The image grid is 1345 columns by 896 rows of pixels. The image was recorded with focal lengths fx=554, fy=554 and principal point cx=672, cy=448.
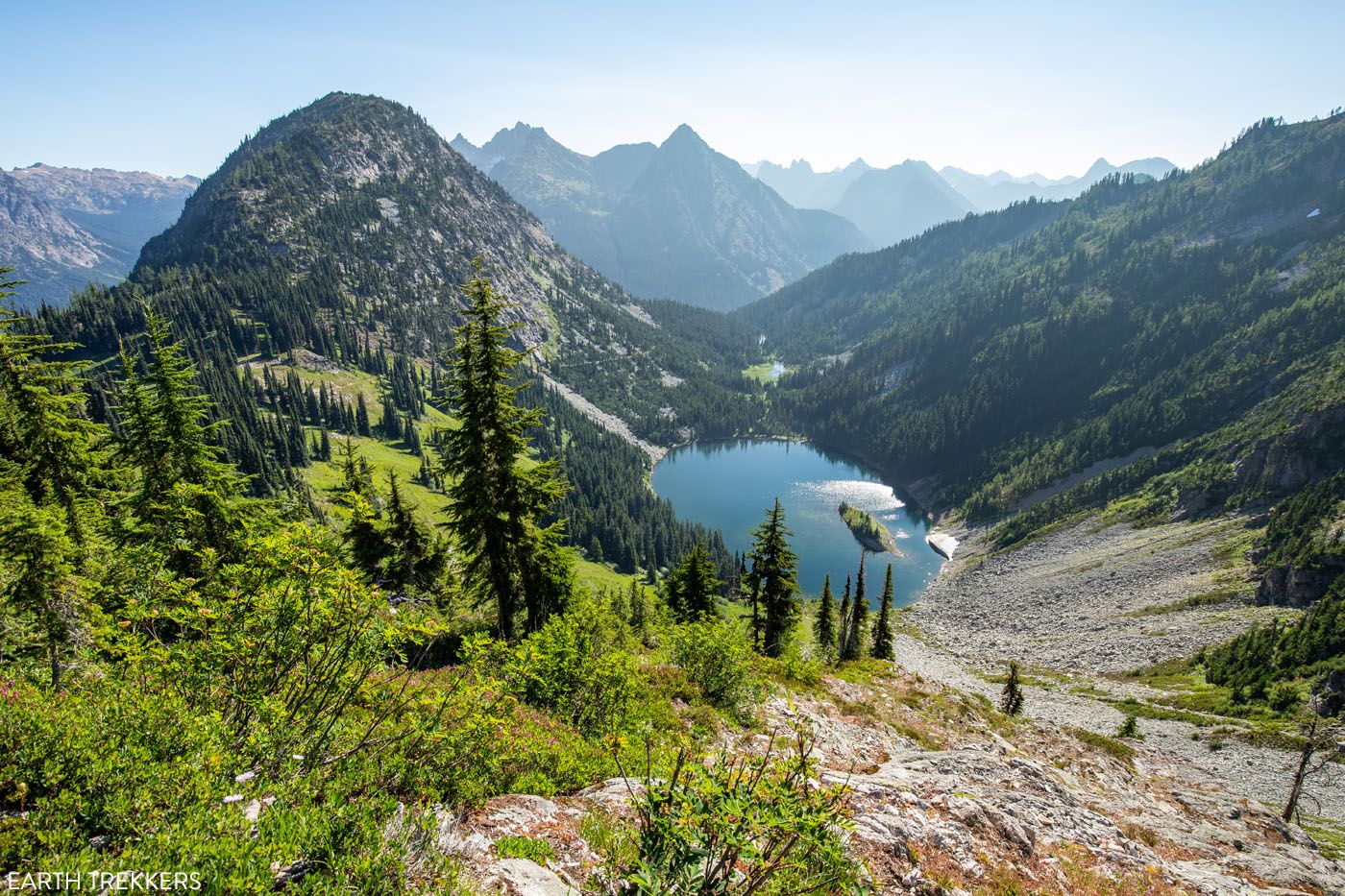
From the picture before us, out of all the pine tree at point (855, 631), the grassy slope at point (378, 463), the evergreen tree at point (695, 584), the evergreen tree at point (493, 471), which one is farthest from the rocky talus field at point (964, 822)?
the grassy slope at point (378, 463)

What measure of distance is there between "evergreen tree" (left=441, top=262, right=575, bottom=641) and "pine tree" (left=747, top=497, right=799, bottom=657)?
823 inches

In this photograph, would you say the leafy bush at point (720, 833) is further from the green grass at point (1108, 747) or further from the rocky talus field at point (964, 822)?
the green grass at point (1108, 747)

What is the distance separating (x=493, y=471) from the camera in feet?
76.6

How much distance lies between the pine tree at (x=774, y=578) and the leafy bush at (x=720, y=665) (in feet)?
73.2

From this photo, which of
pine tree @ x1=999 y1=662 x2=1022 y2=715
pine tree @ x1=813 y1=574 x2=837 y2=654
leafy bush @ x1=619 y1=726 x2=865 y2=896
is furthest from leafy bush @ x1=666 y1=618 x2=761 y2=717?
pine tree @ x1=813 y1=574 x2=837 y2=654

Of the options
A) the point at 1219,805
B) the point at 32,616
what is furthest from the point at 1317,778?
the point at 32,616

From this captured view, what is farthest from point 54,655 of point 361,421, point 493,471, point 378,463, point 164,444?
point 361,421

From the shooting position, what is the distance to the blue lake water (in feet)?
417

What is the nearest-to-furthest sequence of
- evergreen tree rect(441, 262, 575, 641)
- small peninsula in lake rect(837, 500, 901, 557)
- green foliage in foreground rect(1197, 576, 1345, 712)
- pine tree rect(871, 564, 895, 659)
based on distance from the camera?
evergreen tree rect(441, 262, 575, 641) → green foliage in foreground rect(1197, 576, 1345, 712) → pine tree rect(871, 564, 895, 659) → small peninsula in lake rect(837, 500, 901, 557)

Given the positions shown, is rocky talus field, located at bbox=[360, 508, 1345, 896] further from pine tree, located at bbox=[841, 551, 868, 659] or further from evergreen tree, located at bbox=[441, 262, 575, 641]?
pine tree, located at bbox=[841, 551, 868, 659]

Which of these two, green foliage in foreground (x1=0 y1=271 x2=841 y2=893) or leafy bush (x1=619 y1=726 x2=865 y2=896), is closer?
leafy bush (x1=619 y1=726 x2=865 y2=896)

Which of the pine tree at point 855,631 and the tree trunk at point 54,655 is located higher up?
the tree trunk at point 54,655

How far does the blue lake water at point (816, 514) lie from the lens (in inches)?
5007

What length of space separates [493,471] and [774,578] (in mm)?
26125
